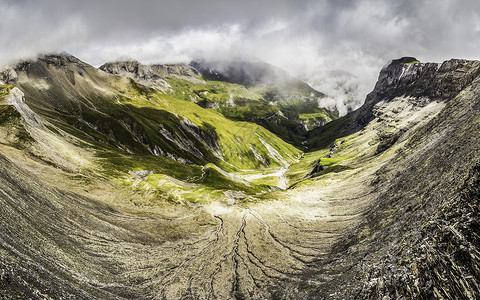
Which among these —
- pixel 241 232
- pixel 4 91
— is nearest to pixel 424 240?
pixel 241 232

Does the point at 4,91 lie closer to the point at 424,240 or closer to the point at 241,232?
the point at 241,232

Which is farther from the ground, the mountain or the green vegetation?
the green vegetation

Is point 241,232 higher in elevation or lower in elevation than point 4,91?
lower

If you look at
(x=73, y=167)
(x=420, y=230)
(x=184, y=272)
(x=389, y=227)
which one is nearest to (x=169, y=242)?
(x=184, y=272)

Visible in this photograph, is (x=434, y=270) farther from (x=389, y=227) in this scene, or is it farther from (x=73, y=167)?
(x=73, y=167)

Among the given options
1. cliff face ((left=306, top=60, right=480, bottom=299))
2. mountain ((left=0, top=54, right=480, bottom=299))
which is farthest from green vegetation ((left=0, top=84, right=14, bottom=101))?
cliff face ((left=306, top=60, right=480, bottom=299))

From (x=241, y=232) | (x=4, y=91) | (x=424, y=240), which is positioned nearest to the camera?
(x=424, y=240)

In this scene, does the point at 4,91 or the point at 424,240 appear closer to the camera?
the point at 424,240

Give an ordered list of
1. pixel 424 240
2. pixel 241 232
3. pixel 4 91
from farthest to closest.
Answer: pixel 4 91 < pixel 241 232 < pixel 424 240

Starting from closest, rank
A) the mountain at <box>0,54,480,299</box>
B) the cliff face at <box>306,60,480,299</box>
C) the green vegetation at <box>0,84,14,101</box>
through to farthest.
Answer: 1. the cliff face at <box>306,60,480,299</box>
2. the mountain at <box>0,54,480,299</box>
3. the green vegetation at <box>0,84,14,101</box>

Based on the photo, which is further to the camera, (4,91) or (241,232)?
(4,91)

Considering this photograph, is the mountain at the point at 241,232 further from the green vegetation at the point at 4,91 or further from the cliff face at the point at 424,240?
the green vegetation at the point at 4,91

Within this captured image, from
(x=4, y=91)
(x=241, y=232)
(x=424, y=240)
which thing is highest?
(x=4, y=91)

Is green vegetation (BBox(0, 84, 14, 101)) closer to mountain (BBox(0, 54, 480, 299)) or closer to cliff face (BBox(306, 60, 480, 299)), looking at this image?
mountain (BBox(0, 54, 480, 299))
